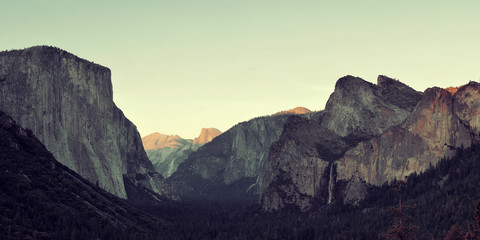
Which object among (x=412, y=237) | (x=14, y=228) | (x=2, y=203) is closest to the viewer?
(x=412, y=237)

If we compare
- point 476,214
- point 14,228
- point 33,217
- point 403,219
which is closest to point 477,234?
point 476,214

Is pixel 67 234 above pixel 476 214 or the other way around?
the other way around

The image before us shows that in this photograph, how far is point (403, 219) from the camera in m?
80.9

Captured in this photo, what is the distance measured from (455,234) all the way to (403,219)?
50631mm

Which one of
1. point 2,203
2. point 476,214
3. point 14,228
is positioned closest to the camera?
point 476,214

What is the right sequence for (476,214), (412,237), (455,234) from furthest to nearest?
1. (455,234)
2. (476,214)
3. (412,237)

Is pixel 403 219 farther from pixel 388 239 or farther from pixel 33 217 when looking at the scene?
pixel 33 217

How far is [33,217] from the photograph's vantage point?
198000 mm

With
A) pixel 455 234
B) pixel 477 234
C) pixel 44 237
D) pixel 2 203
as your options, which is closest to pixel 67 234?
pixel 44 237

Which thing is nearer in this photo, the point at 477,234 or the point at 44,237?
the point at 477,234

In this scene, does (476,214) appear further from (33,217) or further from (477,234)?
(33,217)

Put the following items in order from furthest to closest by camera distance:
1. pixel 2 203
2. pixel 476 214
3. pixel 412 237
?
pixel 2 203, pixel 476 214, pixel 412 237

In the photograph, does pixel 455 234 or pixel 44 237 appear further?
pixel 44 237

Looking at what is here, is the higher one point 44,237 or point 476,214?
point 476,214
